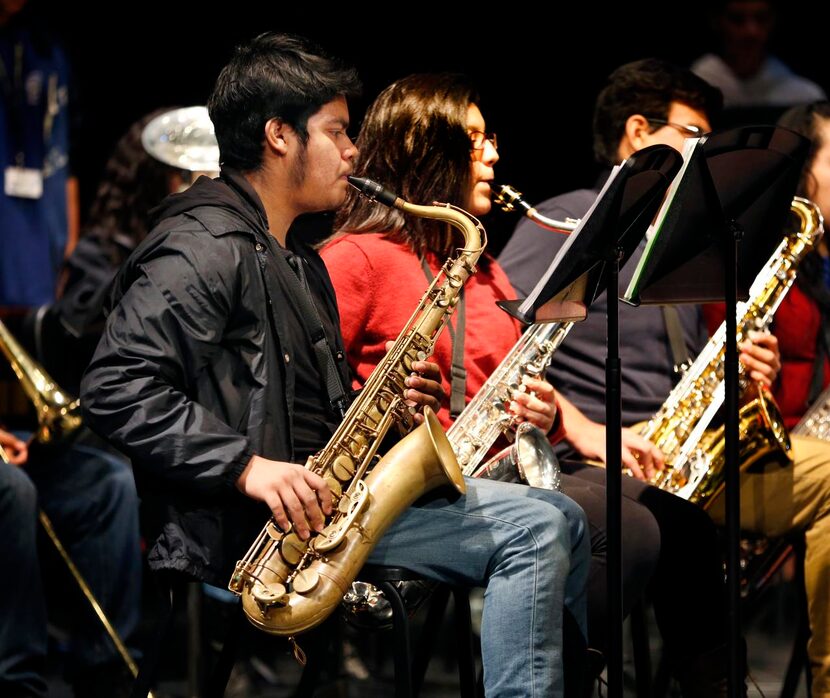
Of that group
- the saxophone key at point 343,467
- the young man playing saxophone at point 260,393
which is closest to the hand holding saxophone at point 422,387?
the young man playing saxophone at point 260,393

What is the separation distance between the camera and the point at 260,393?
257 cm

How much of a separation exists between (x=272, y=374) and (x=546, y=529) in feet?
2.15

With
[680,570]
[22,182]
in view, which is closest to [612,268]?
[680,570]

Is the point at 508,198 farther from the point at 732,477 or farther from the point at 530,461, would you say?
the point at 732,477

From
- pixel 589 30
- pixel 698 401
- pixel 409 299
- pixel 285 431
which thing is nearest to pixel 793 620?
pixel 698 401

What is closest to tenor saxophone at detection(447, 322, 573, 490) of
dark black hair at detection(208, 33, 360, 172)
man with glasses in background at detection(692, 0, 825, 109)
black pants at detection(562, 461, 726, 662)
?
black pants at detection(562, 461, 726, 662)

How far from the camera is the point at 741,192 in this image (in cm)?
284

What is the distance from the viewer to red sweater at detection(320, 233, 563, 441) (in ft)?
10.2

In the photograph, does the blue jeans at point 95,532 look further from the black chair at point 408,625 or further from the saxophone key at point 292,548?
the saxophone key at point 292,548

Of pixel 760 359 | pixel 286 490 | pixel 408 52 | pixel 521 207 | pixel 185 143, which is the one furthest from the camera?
pixel 408 52

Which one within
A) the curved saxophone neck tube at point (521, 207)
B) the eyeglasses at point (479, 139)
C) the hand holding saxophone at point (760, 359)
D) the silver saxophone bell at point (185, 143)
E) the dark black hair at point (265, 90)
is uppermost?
the dark black hair at point (265, 90)

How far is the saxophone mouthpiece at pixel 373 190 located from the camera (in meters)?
2.87

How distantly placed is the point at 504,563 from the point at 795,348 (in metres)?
1.92

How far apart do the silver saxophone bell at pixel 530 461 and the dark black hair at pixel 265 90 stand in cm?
92
